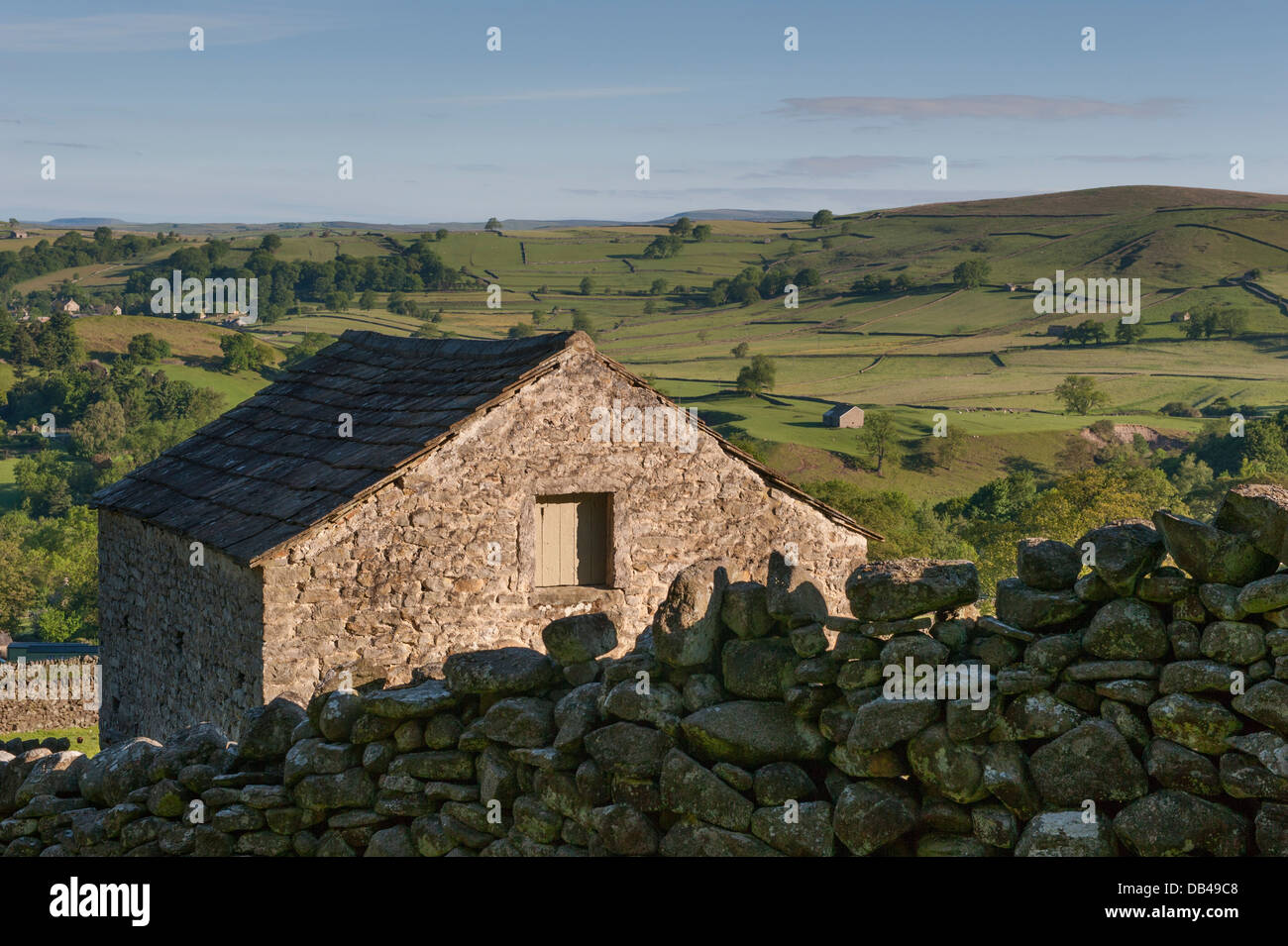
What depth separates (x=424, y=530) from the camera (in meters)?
11.5

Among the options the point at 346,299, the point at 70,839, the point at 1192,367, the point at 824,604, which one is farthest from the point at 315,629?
the point at 346,299

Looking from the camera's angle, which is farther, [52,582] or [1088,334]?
[1088,334]

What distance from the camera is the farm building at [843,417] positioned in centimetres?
9362

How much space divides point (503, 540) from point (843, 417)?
275 feet

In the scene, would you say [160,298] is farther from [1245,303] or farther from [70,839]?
[1245,303]

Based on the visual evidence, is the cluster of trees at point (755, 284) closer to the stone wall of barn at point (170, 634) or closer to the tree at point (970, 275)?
the tree at point (970, 275)

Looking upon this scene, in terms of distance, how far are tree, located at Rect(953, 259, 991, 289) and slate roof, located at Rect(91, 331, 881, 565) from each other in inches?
5820

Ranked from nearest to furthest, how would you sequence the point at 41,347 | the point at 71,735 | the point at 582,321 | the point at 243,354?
the point at 71,735
the point at 243,354
the point at 41,347
the point at 582,321

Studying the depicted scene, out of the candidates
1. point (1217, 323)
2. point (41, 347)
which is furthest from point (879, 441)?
point (41, 347)

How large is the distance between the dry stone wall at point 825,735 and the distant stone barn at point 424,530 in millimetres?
3708

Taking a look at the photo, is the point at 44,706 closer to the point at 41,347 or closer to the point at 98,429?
the point at 98,429

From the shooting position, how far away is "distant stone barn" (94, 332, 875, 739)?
1116 centimetres

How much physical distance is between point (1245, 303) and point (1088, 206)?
60.5m

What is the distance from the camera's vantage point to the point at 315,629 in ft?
36.2
